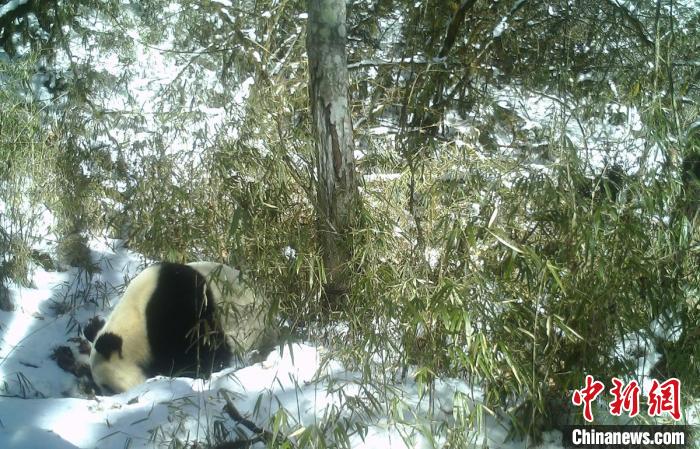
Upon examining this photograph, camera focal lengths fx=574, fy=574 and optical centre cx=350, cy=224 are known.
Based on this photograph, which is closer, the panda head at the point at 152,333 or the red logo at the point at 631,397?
the red logo at the point at 631,397

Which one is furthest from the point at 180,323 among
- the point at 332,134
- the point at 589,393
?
the point at 589,393

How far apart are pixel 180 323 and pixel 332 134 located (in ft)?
A: 4.60

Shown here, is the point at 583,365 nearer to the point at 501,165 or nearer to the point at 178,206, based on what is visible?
the point at 501,165

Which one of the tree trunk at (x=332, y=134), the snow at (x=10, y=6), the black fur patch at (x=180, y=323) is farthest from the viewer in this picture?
the snow at (x=10, y=6)

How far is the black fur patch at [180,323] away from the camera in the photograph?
2.88 metres

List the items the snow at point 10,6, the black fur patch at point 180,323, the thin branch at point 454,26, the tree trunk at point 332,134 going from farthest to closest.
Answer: the snow at point 10,6, the thin branch at point 454,26, the black fur patch at point 180,323, the tree trunk at point 332,134

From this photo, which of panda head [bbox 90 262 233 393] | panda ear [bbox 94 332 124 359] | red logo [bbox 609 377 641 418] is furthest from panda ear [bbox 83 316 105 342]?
red logo [bbox 609 377 641 418]

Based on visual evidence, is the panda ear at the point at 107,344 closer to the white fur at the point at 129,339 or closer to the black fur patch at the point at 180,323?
the white fur at the point at 129,339

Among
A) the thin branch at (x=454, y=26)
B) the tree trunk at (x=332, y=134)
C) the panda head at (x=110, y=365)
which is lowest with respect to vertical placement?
the panda head at (x=110, y=365)

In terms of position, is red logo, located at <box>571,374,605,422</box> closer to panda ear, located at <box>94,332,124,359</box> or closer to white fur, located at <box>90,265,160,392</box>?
white fur, located at <box>90,265,160,392</box>

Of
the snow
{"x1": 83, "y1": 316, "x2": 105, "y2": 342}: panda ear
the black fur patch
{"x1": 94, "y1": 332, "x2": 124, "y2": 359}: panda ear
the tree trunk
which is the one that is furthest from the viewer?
the snow

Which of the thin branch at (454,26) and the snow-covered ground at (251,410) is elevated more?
the thin branch at (454,26)

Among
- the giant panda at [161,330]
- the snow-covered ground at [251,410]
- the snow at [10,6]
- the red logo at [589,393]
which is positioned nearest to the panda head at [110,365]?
the giant panda at [161,330]

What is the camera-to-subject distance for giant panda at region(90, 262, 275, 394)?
2888mm
